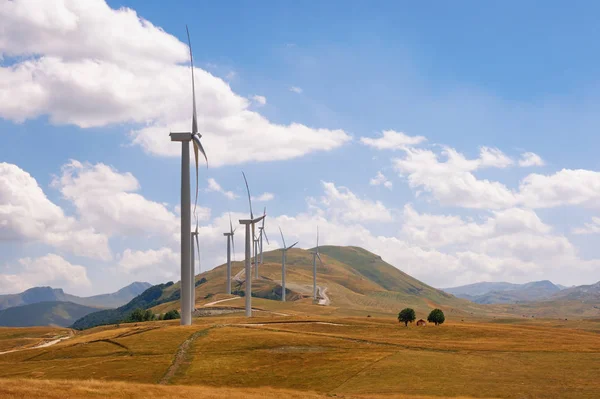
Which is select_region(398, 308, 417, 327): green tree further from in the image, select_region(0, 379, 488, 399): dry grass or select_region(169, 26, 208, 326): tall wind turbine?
select_region(0, 379, 488, 399): dry grass

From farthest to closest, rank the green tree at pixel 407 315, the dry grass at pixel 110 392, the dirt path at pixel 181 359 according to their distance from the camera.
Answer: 1. the green tree at pixel 407 315
2. the dirt path at pixel 181 359
3. the dry grass at pixel 110 392

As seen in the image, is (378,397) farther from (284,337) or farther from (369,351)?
(284,337)

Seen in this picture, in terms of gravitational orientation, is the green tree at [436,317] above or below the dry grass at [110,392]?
above

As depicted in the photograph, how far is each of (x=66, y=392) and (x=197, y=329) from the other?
6263 centimetres

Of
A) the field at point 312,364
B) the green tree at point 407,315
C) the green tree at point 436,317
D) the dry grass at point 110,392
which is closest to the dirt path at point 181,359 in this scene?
the field at point 312,364

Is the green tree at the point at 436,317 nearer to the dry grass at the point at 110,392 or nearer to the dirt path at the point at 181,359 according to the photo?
the dirt path at the point at 181,359

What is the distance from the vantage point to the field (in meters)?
73.7

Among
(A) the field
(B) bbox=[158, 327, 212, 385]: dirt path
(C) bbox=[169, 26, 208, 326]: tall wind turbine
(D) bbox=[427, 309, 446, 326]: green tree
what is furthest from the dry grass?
(D) bbox=[427, 309, 446, 326]: green tree

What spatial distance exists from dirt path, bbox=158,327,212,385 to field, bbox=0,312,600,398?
0.15 metres

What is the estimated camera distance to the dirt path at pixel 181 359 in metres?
87.8

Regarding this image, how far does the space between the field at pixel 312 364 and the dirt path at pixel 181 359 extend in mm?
152

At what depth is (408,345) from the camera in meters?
106

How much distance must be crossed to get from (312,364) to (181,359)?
68.2ft

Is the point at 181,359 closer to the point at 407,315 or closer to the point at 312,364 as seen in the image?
the point at 312,364
